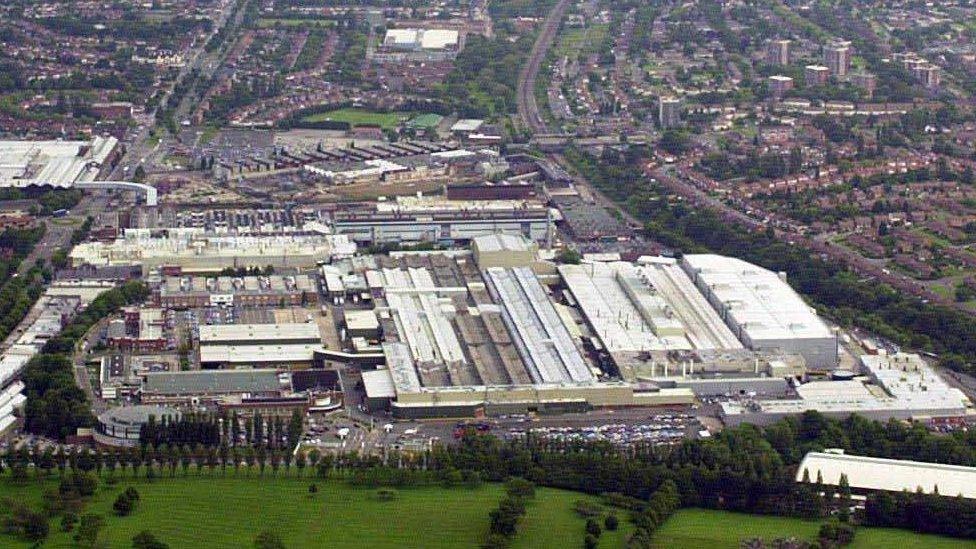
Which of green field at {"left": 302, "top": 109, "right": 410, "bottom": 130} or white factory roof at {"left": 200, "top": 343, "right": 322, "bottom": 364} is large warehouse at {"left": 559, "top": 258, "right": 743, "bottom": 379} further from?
green field at {"left": 302, "top": 109, "right": 410, "bottom": 130}

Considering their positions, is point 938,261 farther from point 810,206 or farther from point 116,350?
point 116,350

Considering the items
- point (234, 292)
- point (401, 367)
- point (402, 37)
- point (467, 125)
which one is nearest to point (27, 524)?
point (401, 367)

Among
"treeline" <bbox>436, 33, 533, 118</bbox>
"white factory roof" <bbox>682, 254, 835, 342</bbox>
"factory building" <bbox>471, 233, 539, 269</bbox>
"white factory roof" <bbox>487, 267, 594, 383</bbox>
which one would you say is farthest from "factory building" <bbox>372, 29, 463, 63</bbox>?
"white factory roof" <bbox>487, 267, 594, 383</bbox>

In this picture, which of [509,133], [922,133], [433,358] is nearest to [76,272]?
[433,358]

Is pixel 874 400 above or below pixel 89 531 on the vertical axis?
below

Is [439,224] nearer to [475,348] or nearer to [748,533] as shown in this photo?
[475,348]

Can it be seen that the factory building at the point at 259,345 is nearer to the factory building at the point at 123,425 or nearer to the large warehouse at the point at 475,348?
the large warehouse at the point at 475,348

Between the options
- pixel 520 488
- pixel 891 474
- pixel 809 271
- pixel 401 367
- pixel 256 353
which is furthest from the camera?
pixel 809 271
